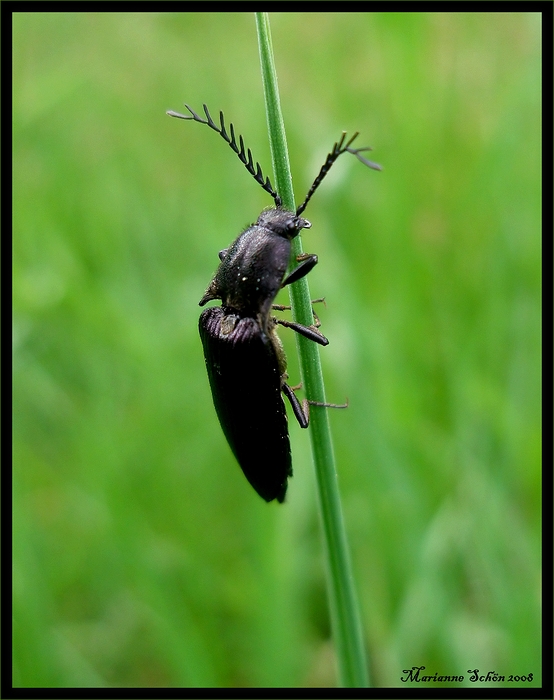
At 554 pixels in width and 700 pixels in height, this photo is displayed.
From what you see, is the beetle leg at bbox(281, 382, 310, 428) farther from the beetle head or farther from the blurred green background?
the beetle head

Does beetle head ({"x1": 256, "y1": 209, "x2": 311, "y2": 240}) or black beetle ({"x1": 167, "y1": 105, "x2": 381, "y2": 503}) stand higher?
beetle head ({"x1": 256, "y1": 209, "x2": 311, "y2": 240})

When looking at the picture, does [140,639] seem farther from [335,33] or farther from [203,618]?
[335,33]

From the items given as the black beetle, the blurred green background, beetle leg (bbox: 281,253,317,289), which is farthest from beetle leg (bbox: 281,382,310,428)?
beetle leg (bbox: 281,253,317,289)

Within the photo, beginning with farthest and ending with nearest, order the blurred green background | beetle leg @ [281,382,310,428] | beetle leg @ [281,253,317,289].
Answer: the blurred green background < beetle leg @ [281,382,310,428] < beetle leg @ [281,253,317,289]

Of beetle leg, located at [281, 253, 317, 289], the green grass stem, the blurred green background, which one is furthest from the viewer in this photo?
the blurred green background

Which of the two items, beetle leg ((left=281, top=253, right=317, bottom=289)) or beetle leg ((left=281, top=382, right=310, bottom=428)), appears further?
beetle leg ((left=281, top=382, right=310, bottom=428))

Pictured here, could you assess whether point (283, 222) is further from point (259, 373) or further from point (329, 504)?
point (329, 504)

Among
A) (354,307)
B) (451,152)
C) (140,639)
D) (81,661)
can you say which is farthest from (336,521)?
(451,152)

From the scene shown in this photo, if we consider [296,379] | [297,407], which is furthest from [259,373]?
[296,379]
